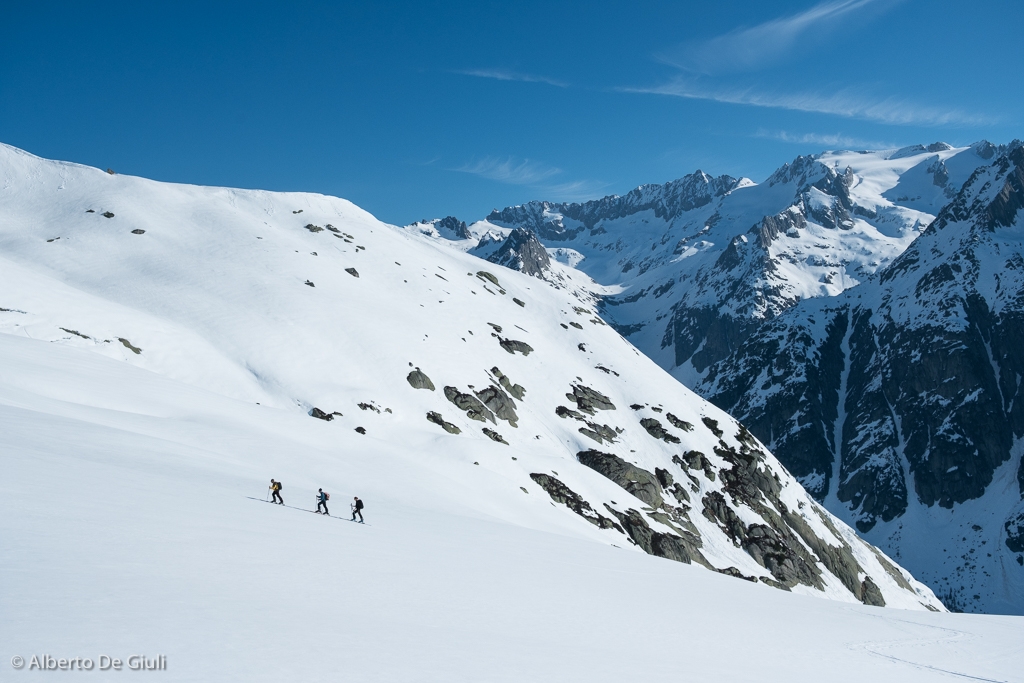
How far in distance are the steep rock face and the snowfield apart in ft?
201

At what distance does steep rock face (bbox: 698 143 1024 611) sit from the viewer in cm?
13712

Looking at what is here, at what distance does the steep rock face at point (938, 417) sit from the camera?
13712 centimetres

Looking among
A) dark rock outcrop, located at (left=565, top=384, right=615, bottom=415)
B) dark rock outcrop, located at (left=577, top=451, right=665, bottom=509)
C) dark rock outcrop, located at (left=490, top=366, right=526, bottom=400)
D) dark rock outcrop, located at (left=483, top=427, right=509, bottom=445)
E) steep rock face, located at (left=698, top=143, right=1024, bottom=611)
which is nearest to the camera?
dark rock outcrop, located at (left=483, top=427, right=509, bottom=445)

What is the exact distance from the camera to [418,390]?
65.0 meters

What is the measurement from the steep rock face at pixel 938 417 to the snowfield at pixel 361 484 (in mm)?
61127

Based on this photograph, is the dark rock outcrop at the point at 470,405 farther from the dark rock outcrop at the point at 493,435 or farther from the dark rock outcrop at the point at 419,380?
→ the dark rock outcrop at the point at 419,380

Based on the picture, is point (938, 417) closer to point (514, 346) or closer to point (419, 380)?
point (514, 346)

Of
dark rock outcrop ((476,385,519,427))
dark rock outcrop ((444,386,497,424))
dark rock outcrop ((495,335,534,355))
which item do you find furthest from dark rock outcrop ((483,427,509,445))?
dark rock outcrop ((495,335,534,355))

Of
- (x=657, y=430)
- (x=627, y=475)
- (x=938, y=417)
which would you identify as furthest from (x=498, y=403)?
(x=938, y=417)

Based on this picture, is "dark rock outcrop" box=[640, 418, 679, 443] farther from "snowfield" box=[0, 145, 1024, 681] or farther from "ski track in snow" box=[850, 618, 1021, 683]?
"ski track in snow" box=[850, 618, 1021, 683]

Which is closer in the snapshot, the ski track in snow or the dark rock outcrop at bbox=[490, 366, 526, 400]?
the ski track in snow

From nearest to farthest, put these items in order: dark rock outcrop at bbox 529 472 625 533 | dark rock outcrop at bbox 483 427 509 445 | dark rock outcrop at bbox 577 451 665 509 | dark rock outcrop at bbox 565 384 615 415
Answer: dark rock outcrop at bbox 529 472 625 533, dark rock outcrop at bbox 483 427 509 445, dark rock outcrop at bbox 577 451 665 509, dark rock outcrop at bbox 565 384 615 415

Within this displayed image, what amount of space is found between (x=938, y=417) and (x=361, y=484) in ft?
581

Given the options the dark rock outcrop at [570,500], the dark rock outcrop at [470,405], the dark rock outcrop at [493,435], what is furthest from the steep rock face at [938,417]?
the dark rock outcrop at [470,405]
